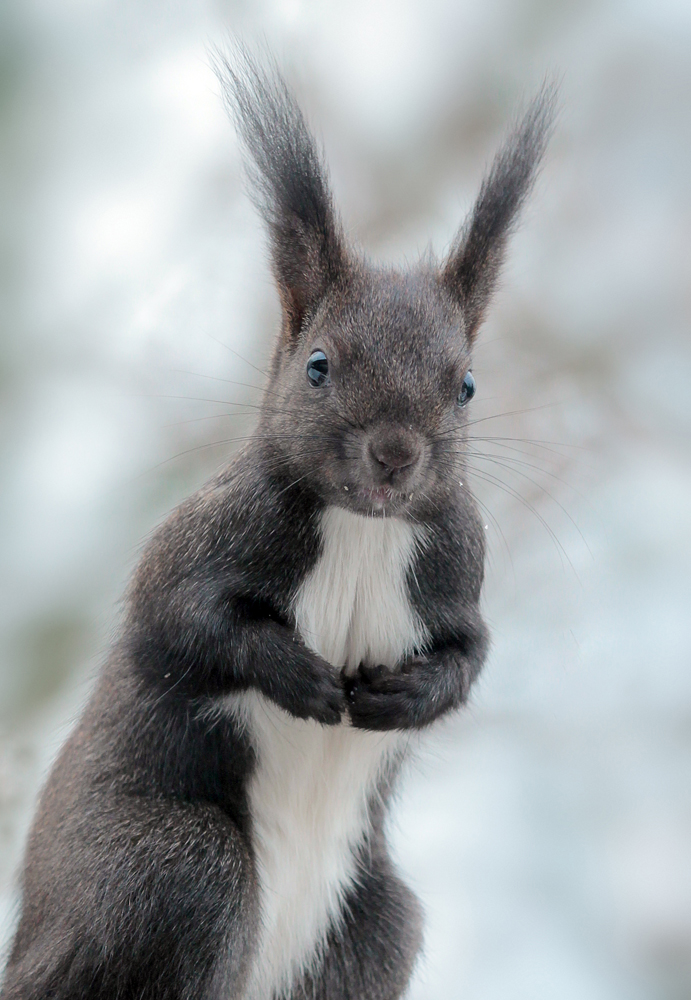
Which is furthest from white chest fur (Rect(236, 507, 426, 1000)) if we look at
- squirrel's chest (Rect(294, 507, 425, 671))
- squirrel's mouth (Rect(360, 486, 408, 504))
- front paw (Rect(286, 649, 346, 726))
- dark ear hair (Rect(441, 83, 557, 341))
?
dark ear hair (Rect(441, 83, 557, 341))

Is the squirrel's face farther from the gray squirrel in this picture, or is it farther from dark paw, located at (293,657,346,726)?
dark paw, located at (293,657,346,726)

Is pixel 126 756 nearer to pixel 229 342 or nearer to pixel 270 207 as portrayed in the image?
pixel 270 207

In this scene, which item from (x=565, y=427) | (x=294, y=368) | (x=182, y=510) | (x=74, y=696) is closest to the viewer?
(x=294, y=368)

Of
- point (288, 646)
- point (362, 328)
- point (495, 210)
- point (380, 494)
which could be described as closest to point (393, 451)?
point (380, 494)

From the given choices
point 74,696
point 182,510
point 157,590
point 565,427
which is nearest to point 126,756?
point 157,590

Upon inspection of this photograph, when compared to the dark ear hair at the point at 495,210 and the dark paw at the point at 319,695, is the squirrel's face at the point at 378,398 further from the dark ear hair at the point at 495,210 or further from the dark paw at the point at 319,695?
the dark paw at the point at 319,695

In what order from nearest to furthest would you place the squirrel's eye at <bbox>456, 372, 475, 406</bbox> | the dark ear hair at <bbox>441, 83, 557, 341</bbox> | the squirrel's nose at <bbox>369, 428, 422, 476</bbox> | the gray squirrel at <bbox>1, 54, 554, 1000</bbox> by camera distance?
the squirrel's nose at <bbox>369, 428, 422, 476</bbox>
the gray squirrel at <bbox>1, 54, 554, 1000</bbox>
the squirrel's eye at <bbox>456, 372, 475, 406</bbox>
the dark ear hair at <bbox>441, 83, 557, 341</bbox>

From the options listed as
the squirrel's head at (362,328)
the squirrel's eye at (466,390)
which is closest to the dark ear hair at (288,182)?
the squirrel's head at (362,328)
